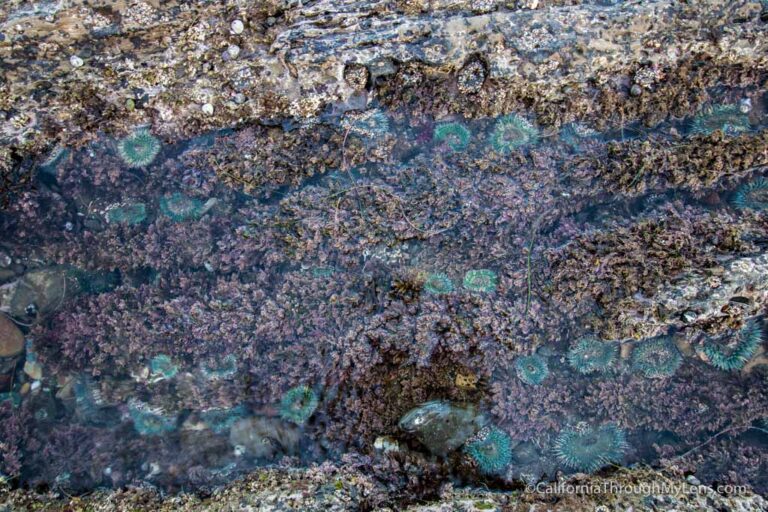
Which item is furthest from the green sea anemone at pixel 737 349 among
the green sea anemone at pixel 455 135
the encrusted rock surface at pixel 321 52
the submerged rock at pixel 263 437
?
the submerged rock at pixel 263 437

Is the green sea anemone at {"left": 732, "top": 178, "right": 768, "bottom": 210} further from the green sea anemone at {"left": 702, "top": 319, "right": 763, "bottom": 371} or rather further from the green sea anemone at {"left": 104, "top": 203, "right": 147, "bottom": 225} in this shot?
the green sea anemone at {"left": 104, "top": 203, "right": 147, "bottom": 225}

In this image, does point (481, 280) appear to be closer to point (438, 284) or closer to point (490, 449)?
point (438, 284)

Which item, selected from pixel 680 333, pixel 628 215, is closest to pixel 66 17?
pixel 628 215

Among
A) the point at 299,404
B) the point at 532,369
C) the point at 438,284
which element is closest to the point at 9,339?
the point at 299,404

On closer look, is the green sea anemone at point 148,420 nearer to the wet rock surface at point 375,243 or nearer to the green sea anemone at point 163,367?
the wet rock surface at point 375,243

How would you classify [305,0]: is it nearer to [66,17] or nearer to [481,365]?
[66,17]

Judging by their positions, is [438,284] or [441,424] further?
[438,284]

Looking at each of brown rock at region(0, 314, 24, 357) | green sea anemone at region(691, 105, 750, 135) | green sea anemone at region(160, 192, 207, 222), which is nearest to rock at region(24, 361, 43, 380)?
brown rock at region(0, 314, 24, 357)
